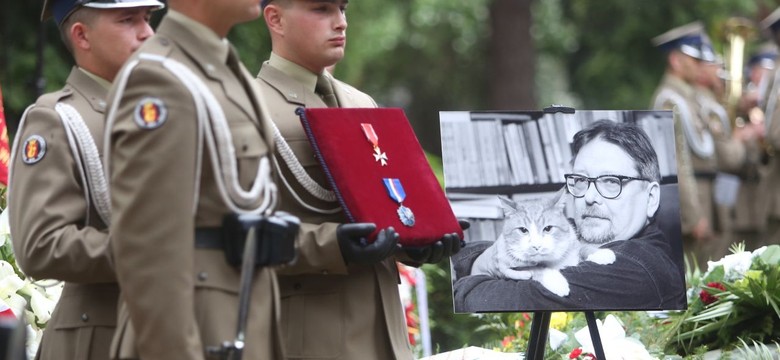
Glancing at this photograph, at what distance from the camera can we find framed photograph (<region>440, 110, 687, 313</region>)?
5188 mm

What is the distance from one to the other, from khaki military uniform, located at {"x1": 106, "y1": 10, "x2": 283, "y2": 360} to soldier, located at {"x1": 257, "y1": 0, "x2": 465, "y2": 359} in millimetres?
725

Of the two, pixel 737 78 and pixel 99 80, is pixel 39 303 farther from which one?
pixel 737 78

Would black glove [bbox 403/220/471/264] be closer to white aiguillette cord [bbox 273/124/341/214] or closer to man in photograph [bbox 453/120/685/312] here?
white aiguillette cord [bbox 273/124/341/214]

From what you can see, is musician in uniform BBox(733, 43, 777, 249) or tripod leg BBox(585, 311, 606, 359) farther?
musician in uniform BBox(733, 43, 777, 249)

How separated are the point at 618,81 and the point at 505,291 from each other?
15024 millimetres

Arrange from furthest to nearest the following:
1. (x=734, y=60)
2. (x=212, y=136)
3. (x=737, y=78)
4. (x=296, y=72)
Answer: (x=734, y=60)
(x=737, y=78)
(x=296, y=72)
(x=212, y=136)

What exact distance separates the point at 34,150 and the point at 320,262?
931 millimetres

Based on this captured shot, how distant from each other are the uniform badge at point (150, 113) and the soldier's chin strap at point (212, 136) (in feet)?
0.30

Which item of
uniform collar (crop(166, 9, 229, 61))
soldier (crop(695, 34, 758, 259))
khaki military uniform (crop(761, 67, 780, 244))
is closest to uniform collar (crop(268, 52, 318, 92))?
uniform collar (crop(166, 9, 229, 61))

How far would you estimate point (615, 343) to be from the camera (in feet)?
20.3

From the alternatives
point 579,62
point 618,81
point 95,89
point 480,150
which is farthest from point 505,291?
point 579,62

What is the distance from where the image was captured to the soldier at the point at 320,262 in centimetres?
458

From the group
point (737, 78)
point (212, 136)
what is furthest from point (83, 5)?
point (737, 78)

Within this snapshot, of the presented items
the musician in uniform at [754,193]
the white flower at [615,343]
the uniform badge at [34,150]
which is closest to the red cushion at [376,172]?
the uniform badge at [34,150]
